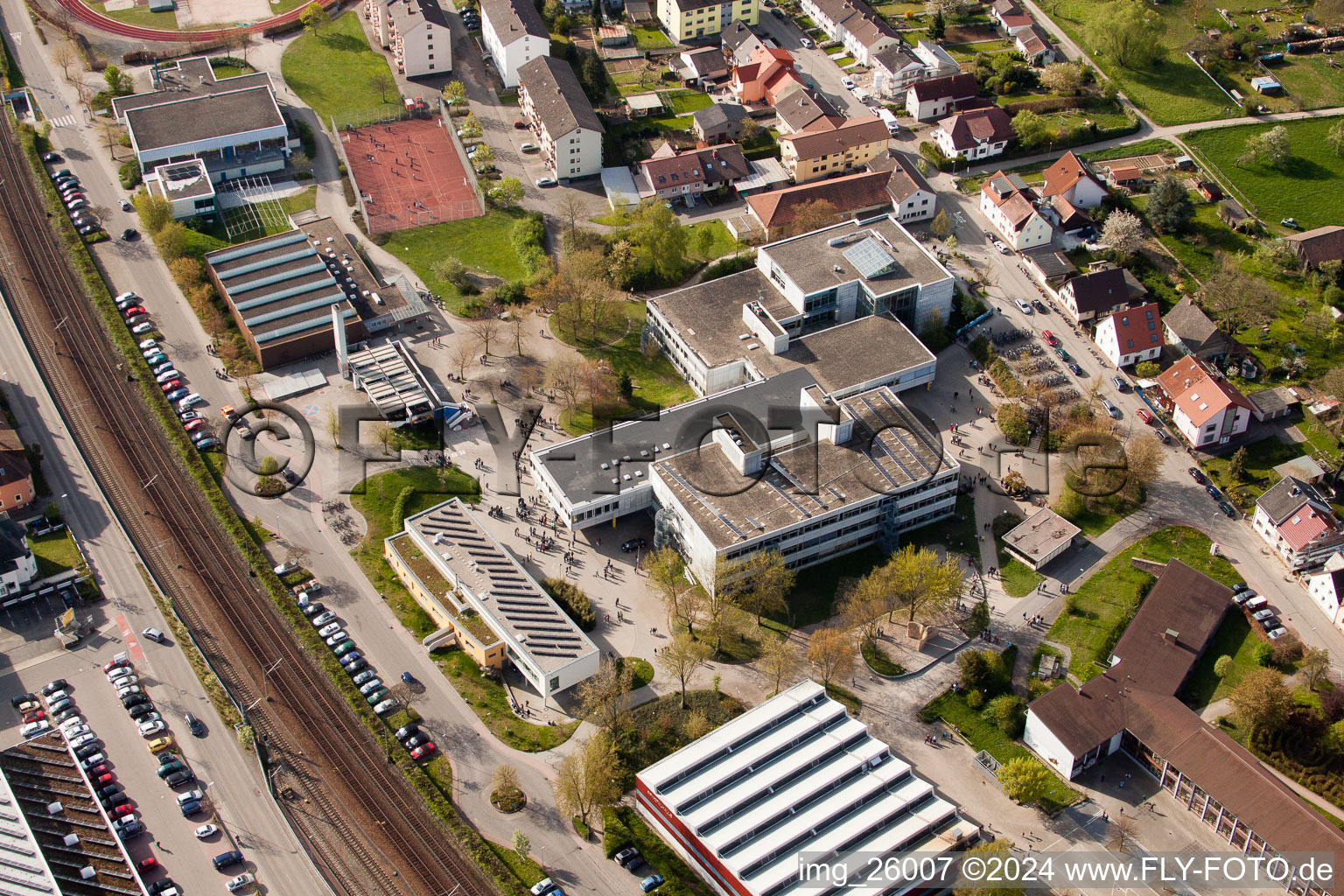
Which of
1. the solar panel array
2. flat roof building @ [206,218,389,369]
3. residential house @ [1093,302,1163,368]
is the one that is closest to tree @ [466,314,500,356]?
flat roof building @ [206,218,389,369]

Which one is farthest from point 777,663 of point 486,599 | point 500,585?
point 486,599

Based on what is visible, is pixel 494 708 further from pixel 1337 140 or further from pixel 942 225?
pixel 1337 140

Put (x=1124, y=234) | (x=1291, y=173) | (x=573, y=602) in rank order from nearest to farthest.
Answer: (x=573, y=602), (x=1124, y=234), (x=1291, y=173)

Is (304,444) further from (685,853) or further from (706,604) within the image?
(685,853)

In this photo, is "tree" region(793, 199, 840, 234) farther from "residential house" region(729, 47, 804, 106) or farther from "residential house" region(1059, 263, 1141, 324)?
"residential house" region(729, 47, 804, 106)

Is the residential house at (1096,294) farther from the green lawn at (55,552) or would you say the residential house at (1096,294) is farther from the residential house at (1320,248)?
the green lawn at (55,552)

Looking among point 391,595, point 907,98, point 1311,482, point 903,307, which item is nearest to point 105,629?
point 391,595

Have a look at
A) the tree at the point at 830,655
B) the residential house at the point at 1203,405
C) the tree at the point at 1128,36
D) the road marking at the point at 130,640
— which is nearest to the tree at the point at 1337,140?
the tree at the point at 1128,36

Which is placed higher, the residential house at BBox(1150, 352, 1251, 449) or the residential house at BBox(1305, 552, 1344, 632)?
the residential house at BBox(1150, 352, 1251, 449)
